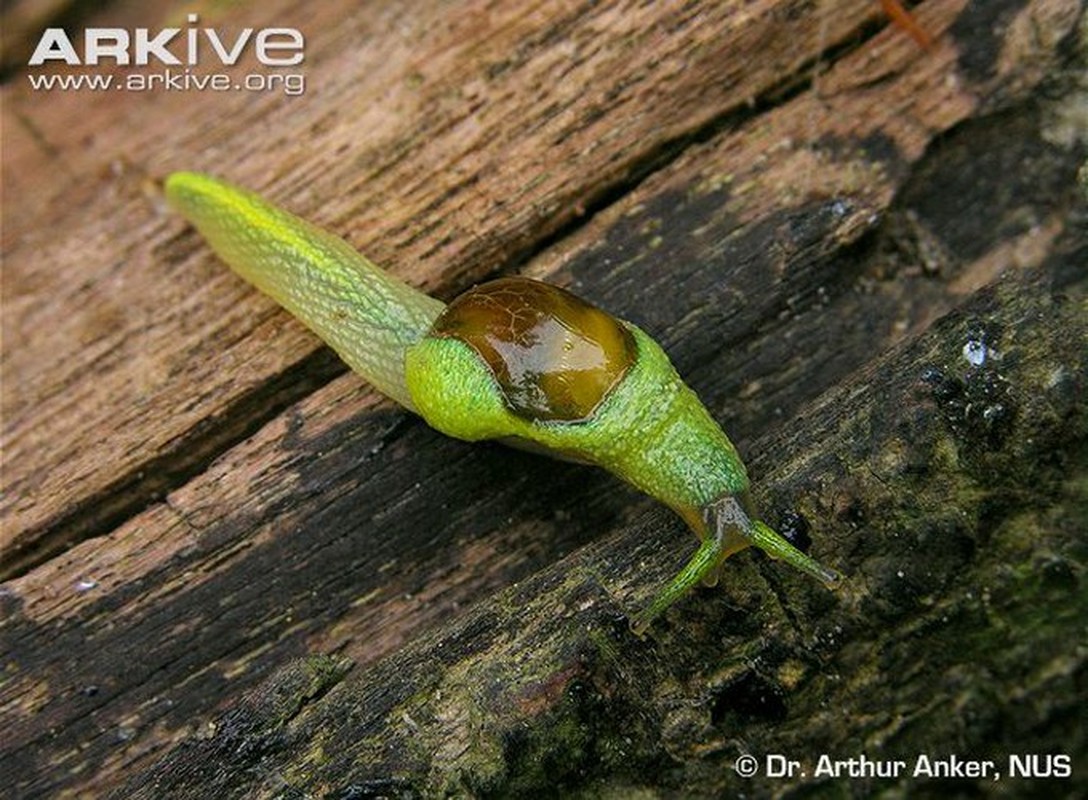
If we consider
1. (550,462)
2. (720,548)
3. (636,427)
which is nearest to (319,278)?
(550,462)

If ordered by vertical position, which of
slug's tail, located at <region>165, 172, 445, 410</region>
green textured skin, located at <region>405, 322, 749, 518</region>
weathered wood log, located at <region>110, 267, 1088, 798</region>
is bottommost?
weathered wood log, located at <region>110, 267, 1088, 798</region>

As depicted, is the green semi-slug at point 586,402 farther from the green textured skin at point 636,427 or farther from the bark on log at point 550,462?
the bark on log at point 550,462

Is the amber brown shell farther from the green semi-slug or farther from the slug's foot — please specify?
the slug's foot

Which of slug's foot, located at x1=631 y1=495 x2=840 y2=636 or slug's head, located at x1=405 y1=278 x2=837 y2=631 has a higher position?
slug's head, located at x1=405 y1=278 x2=837 y2=631

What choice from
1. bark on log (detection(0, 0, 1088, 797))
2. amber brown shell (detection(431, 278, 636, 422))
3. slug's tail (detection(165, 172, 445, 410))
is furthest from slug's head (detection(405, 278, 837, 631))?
slug's tail (detection(165, 172, 445, 410))

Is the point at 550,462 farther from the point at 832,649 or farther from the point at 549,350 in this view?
the point at 832,649
